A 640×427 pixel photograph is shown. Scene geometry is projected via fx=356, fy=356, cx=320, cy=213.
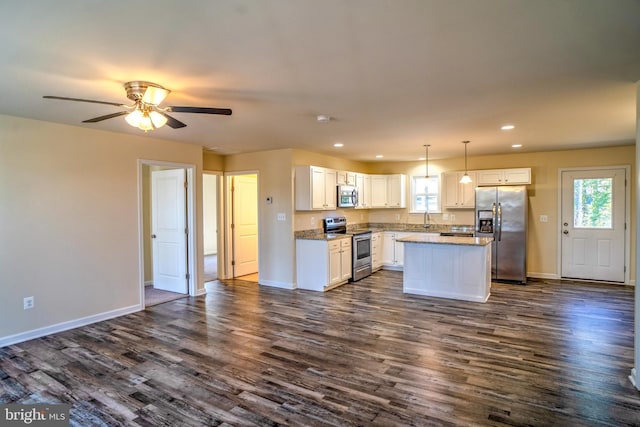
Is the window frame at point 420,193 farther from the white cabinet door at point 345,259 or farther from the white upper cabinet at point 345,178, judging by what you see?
the white cabinet door at point 345,259

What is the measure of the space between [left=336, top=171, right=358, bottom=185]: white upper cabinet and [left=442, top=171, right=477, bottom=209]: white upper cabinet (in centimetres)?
197

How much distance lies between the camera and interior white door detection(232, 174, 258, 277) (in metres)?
7.19

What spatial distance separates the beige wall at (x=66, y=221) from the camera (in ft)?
12.7

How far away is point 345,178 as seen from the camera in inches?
286

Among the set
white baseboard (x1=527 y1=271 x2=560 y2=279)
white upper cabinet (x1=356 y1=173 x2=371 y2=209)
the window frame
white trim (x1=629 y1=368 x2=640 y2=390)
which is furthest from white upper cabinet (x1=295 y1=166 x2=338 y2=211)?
white trim (x1=629 y1=368 x2=640 y2=390)

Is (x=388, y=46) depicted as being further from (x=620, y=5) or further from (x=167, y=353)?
(x=167, y=353)

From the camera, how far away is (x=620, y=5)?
1.80 m

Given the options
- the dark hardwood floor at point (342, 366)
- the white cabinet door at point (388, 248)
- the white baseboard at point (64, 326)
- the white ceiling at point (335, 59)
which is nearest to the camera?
the white ceiling at point (335, 59)

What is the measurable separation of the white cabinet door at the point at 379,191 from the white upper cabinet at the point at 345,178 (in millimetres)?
847

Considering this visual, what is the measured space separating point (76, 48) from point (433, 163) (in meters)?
7.05

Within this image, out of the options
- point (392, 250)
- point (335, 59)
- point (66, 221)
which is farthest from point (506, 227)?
point (66, 221)

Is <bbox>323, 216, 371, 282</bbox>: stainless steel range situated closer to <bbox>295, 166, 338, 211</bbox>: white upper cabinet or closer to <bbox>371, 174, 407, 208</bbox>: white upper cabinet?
<bbox>295, 166, 338, 211</bbox>: white upper cabinet

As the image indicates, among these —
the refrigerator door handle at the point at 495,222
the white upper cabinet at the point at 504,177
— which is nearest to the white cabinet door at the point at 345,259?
the refrigerator door handle at the point at 495,222

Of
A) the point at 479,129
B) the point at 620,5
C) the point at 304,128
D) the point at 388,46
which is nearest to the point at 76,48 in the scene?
the point at 388,46
